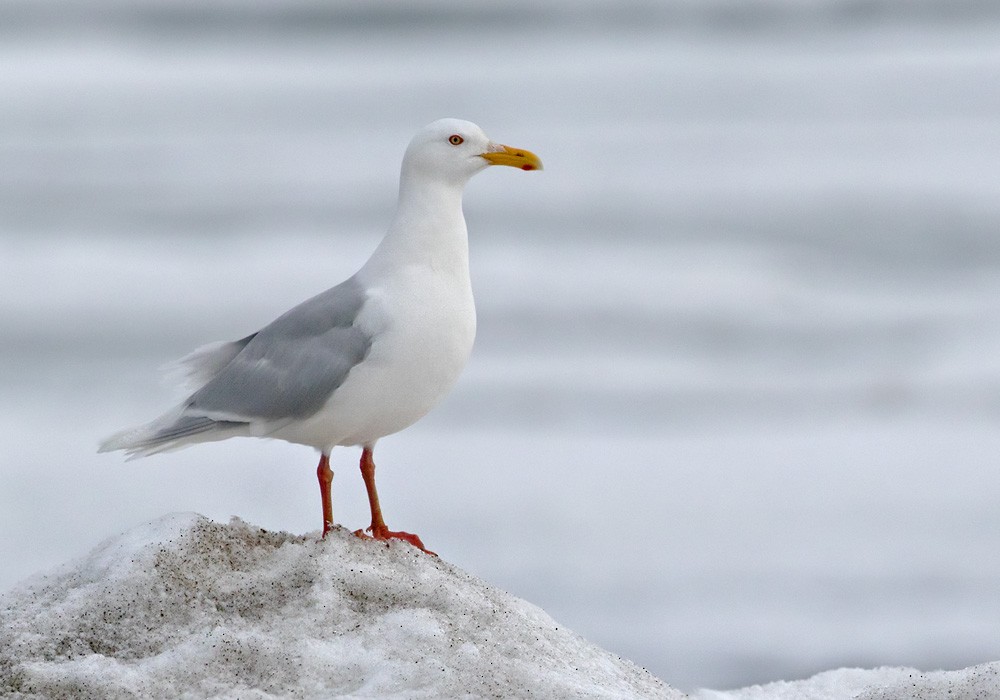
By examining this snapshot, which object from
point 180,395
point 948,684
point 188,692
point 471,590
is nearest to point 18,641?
point 188,692

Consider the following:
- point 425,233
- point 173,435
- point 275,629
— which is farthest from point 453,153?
point 275,629

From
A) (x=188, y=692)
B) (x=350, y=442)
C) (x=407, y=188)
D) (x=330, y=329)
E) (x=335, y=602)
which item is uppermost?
(x=407, y=188)

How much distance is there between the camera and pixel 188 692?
9.89 ft

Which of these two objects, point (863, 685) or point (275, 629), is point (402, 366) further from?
point (863, 685)

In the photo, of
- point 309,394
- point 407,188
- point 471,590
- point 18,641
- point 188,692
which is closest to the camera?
point 188,692

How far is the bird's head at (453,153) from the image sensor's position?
443cm

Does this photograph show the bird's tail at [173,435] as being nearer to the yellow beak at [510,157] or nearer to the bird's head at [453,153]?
the bird's head at [453,153]

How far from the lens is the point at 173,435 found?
431 cm

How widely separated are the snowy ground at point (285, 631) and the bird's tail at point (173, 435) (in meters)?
0.56

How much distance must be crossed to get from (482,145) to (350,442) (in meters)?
1.05

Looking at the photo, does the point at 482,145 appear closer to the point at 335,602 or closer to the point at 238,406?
the point at 238,406

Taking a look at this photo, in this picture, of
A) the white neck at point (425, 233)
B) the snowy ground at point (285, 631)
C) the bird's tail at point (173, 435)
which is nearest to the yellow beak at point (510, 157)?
the white neck at point (425, 233)

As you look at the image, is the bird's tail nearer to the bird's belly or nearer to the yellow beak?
the bird's belly

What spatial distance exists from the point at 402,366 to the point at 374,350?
0.10 metres
